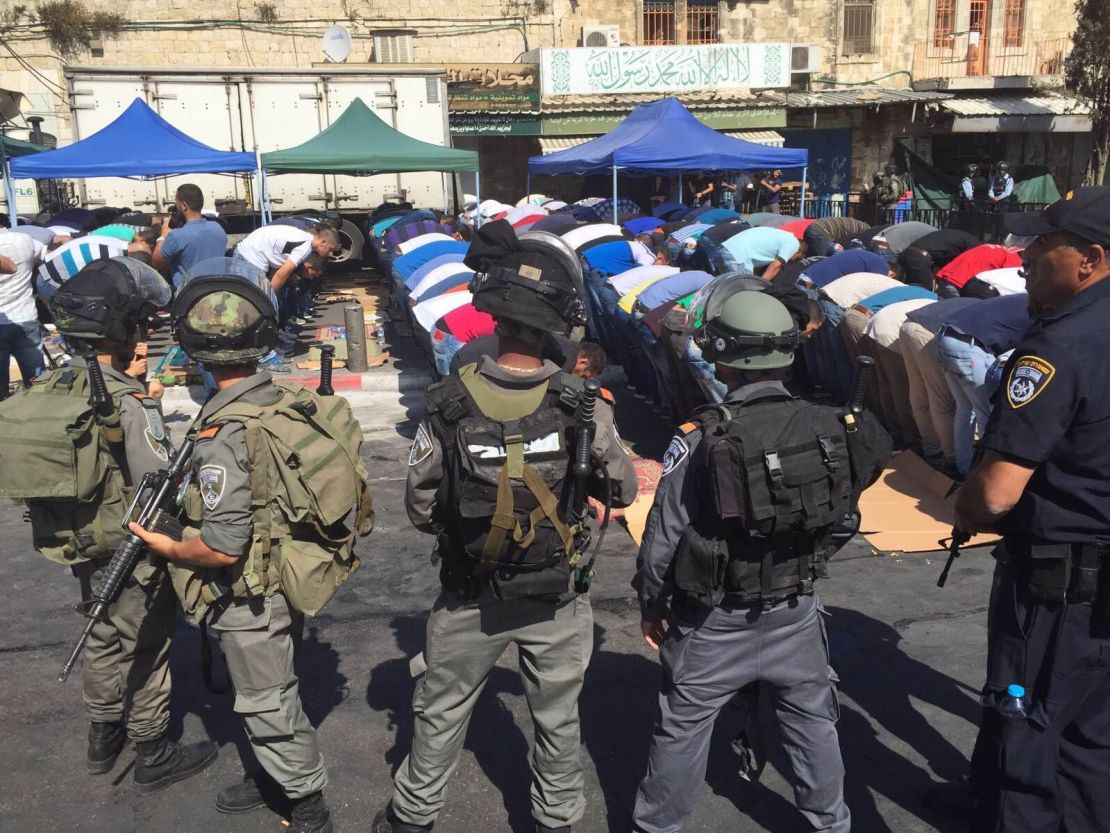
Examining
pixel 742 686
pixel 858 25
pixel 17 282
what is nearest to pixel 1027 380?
pixel 742 686

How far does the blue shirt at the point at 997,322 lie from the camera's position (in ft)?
18.1

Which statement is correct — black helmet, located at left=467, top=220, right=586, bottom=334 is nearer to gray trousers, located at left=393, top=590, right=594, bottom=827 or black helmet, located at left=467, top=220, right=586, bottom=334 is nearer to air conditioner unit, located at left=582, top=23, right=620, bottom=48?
gray trousers, located at left=393, top=590, right=594, bottom=827

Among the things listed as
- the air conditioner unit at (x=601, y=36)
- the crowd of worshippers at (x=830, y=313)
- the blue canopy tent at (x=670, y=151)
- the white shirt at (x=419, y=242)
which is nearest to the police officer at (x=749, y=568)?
the crowd of worshippers at (x=830, y=313)

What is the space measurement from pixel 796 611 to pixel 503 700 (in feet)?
5.60

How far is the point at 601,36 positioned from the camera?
25.2 m

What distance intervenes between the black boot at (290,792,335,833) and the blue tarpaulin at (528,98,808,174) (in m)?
12.5

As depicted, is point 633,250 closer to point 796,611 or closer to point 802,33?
point 796,611

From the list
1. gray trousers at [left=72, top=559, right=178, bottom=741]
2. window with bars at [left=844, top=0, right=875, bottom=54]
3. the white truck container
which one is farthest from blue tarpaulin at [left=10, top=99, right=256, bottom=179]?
window with bars at [left=844, top=0, right=875, bottom=54]

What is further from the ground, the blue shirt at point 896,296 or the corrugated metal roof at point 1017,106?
the corrugated metal roof at point 1017,106

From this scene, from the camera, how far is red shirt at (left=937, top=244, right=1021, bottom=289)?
7.16 metres

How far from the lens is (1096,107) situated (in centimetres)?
2270

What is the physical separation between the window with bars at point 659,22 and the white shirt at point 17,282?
21.4m

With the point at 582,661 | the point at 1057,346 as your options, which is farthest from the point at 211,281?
Result: the point at 1057,346

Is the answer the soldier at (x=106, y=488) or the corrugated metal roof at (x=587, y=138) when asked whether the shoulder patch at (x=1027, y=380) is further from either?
the corrugated metal roof at (x=587, y=138)
